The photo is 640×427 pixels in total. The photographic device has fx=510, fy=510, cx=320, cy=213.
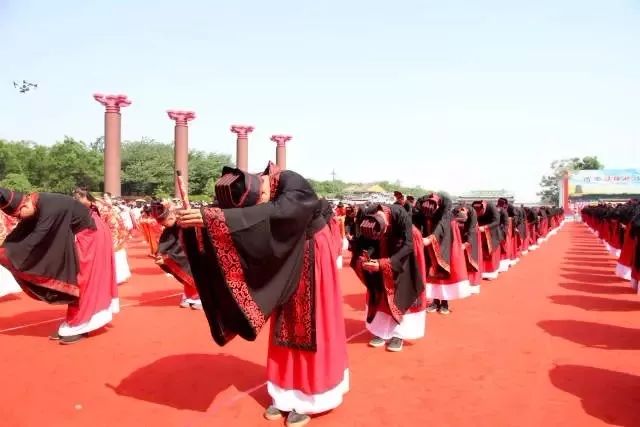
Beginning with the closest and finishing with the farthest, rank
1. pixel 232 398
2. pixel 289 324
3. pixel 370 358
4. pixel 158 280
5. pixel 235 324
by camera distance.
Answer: pixel 235 324, pixel 289 324, pixel 232 398, pixel 370 358, pixel 158 280

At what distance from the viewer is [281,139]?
1574 inches

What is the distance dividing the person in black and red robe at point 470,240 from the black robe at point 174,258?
4355mm

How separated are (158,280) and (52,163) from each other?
38779 millimetres

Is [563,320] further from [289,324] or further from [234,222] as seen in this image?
[234,222]

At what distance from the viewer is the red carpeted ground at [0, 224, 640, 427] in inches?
156

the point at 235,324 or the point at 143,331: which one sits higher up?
the point at 235,324

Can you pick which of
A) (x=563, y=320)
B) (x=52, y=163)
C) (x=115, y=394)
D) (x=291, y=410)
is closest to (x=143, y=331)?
(x=115, y=394)

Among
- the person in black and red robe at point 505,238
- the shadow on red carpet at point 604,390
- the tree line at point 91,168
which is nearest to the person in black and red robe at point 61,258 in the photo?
the shadow on red carpet at point 604,390

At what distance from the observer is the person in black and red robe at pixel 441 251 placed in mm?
6992

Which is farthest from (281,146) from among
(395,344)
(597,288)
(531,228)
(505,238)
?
(395,344)

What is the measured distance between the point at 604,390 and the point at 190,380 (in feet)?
12.1

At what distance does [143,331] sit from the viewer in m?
6.53

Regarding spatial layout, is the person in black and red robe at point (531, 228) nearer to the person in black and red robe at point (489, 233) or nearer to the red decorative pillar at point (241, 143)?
the person in black and red robe at point (489, 233)

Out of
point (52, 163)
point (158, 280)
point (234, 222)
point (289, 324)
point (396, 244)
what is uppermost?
point (52, 163)
